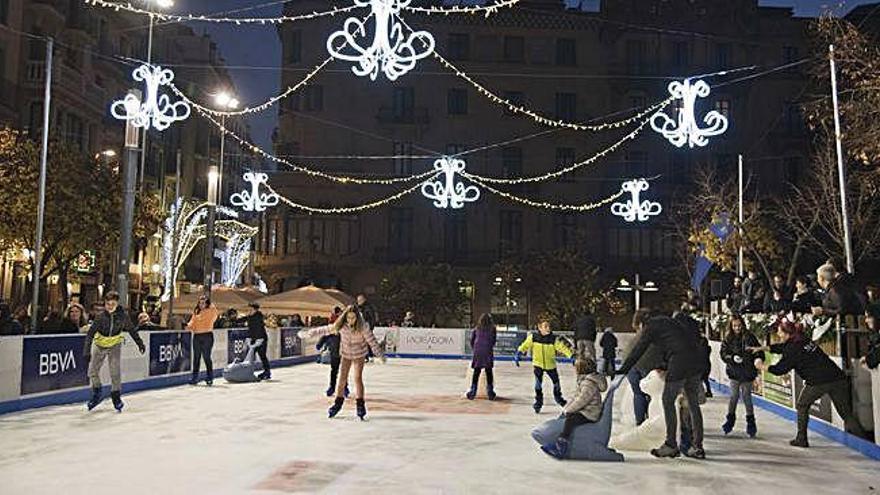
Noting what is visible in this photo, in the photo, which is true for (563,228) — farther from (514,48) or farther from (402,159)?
(514,48)

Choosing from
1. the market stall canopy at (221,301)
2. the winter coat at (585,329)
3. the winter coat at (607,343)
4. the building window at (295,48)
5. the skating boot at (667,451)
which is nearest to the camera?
the skating boot at (667,451)

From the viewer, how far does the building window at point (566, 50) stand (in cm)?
4775

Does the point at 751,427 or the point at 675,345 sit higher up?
the point at 675,345

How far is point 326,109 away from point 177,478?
40594 millimetres

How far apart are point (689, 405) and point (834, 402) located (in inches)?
101

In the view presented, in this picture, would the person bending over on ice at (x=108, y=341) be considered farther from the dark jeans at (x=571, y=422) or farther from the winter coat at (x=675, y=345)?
the winter coat at (x=675, y=345)

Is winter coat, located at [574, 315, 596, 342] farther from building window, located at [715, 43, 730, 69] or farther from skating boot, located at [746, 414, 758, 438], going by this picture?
building window, located at [715, 43, 730, 69]

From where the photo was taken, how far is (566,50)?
47.9 m

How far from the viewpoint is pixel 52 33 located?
35.5m

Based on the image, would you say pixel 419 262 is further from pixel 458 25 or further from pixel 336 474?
pixel 336 474

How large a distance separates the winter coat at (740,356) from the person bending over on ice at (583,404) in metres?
3.47

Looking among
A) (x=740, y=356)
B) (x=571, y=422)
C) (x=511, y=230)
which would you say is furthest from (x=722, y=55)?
(x=571, y=422)

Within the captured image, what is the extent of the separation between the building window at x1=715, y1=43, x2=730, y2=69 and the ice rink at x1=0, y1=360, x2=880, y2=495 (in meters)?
36.0

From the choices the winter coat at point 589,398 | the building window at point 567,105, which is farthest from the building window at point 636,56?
the winter coat at point 589,398
